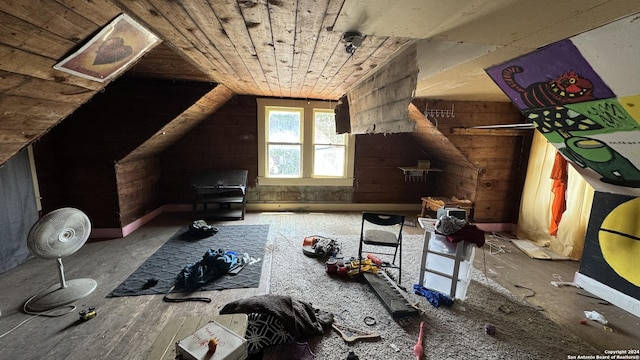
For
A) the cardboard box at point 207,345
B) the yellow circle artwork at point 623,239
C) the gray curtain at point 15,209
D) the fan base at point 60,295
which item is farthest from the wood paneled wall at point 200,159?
the cardboard box at point 207,345

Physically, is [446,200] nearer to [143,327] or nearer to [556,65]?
[556,65]

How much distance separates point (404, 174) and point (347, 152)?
1.35m

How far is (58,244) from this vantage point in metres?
2.24

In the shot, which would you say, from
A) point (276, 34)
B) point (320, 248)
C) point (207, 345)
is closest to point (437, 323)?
point (320, 248)

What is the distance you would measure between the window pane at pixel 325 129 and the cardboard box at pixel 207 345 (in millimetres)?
4185

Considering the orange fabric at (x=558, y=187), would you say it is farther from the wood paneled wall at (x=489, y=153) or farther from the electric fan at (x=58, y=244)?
the electric fan at (x=58, y=244)

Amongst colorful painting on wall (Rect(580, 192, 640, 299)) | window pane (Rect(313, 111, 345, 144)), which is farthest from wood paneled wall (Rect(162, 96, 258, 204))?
colorful painting on wall (Rect(580, 192, 640, 299))

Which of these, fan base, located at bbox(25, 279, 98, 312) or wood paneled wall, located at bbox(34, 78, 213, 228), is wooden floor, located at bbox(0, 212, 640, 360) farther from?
wood paneled wall, located at bbox(34, 78, 213, 228)

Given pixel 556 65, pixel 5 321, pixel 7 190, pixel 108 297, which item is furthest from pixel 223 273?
pixel 556 65

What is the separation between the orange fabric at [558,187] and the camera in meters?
3.25

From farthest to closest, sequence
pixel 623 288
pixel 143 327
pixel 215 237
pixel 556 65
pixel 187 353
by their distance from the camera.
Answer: pixel 215 237 < pixel 623 288 < pixel 143 327 < pixel 556 65 < pixel 187 353

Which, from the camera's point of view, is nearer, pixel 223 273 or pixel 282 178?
pixel 223 273

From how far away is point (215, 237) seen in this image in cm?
373

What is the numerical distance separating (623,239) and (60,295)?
17.3 feet
